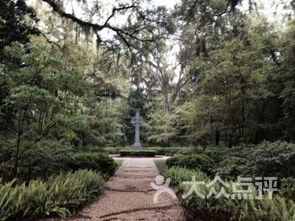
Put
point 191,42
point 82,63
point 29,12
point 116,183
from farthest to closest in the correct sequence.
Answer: point 191,42
point 29,12
point 82,63
point 116,183

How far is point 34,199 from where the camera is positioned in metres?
5.91

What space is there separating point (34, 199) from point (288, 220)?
403 cm

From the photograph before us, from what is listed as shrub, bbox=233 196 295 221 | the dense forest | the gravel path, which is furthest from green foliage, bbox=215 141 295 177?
shrub, bbox=233 196 295 221

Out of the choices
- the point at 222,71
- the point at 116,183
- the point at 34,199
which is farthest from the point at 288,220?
the point at 222,71

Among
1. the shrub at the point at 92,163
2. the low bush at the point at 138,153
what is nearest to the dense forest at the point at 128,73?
the shrub at the point at 92,163

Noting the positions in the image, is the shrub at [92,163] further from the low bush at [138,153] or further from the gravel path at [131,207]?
the low bush at [138,153]

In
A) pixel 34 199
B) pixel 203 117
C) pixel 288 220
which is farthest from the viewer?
pixel 203 117

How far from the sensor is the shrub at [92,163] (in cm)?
1104

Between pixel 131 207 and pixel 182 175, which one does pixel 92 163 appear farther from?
pixel 131 207

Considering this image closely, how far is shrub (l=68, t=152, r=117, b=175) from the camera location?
11.0 meters

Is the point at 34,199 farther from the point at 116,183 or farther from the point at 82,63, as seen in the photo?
the point at 82,63

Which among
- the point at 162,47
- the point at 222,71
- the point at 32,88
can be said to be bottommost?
the point at 32,88

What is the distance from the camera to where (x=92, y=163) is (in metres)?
11.4

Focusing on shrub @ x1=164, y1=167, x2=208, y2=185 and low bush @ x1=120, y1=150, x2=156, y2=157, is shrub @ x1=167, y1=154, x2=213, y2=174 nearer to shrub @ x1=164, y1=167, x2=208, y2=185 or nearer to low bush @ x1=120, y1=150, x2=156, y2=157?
shrub @ x1=164, y1=167, x2=208, y2=185
